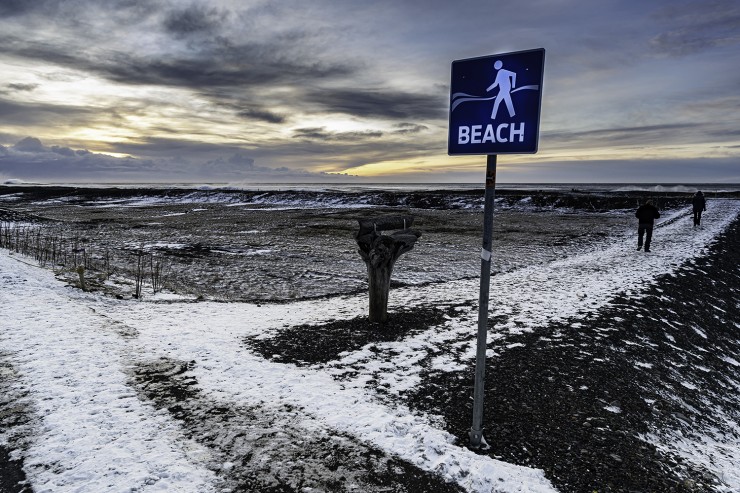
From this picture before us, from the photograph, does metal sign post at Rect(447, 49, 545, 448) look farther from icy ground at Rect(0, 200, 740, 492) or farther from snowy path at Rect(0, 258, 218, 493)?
snowy path at Rect(0, 258, 218, 493)

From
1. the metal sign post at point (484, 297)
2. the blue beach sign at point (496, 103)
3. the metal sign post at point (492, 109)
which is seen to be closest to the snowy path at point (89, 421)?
the metal sign post at point (484, 297)

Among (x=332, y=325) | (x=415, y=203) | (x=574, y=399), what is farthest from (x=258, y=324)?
(x=415, y=203)

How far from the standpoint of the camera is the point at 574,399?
5648 millimetres

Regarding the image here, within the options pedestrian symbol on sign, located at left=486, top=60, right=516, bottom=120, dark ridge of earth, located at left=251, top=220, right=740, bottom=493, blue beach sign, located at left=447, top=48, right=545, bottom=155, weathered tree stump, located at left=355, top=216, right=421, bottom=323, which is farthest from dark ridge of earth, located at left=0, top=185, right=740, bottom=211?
pedestrian symbol on sign, located at left=486, top=60, right=516, bottom=120

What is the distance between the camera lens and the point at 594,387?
237 inches

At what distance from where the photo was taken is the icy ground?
161 inches

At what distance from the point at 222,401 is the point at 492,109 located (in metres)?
4.74

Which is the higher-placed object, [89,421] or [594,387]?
[594,387]

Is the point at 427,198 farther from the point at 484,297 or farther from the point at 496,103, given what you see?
the point at 496,103

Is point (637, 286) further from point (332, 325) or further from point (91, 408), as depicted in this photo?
point (91, 408)

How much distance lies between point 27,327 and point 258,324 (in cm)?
415

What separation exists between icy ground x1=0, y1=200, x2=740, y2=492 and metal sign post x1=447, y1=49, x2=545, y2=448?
72.7 inches

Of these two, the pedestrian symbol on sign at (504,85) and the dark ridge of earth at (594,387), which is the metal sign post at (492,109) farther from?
the dark ridge of earth at (594,387)

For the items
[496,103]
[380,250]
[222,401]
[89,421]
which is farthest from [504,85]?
[89,421]
